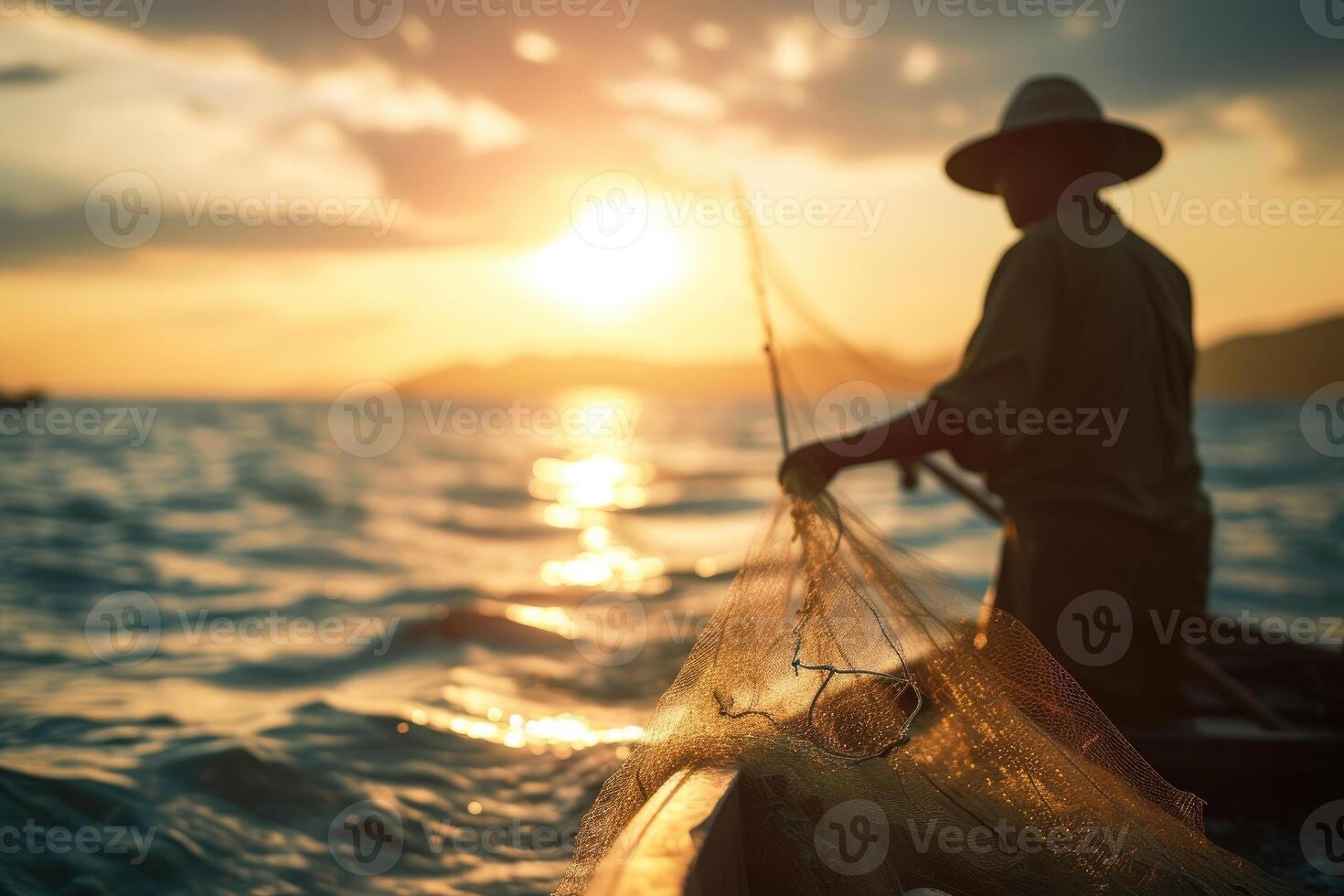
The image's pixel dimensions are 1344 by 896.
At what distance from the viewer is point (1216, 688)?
422cm

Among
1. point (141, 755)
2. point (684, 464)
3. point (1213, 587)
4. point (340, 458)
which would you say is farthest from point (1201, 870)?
point (340, 458)

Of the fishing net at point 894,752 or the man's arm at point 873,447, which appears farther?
the man's arm at point 873,447

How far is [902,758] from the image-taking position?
233cm

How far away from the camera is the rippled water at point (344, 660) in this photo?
4.71 meters

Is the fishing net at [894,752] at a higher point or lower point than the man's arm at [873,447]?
lower

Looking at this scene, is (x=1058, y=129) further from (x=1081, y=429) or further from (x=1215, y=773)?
(x=1215, y=773)

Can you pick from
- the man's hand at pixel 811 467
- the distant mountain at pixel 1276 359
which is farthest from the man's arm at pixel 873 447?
the distant mountain at pixel 1276 359

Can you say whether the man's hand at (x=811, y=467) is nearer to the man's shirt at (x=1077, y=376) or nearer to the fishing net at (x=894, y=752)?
the fishing net at (x=894, y=752)

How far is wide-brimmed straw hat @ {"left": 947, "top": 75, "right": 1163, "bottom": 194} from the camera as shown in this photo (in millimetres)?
3357

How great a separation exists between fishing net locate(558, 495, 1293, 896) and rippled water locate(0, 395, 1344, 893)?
2.45 meters

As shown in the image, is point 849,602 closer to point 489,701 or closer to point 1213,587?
point 489,701

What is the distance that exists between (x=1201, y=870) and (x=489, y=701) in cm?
600

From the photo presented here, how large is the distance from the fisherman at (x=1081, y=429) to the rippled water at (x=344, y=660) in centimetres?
268

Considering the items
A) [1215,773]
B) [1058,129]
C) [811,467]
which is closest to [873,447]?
[811,467]
